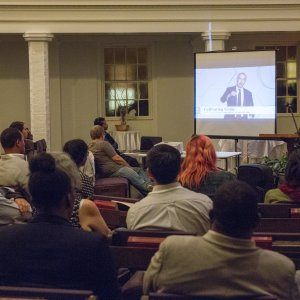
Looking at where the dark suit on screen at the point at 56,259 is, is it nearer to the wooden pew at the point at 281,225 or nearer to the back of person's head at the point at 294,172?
the wooden pew at the point at 281,225

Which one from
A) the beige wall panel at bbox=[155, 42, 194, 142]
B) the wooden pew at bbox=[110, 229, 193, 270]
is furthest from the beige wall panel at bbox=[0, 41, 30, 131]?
the wooden pew at bbox=[110, 229, 193, 270]

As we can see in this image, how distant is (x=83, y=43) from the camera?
15719 millimetres

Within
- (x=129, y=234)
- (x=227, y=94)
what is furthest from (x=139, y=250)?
(x=227, y=94)

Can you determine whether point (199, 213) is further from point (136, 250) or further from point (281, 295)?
point (281, 295)

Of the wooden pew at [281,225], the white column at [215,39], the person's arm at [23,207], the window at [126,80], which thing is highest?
the white column at [215,39]

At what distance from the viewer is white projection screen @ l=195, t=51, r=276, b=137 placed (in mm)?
10336

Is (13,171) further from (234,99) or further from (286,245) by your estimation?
(234,99)

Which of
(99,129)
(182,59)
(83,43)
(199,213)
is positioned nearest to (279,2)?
(182,59)

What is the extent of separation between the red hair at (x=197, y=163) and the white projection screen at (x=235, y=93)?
522cm

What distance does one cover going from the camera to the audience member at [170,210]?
3699 mm

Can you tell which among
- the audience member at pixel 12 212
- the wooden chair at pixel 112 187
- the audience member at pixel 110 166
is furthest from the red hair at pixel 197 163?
the audience member at pixel 110 166

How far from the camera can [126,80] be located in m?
16.1

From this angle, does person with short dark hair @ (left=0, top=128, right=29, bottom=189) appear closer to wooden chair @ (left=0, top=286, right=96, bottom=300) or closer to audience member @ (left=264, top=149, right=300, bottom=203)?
audience member @ (left=264, top=149, right=300, bottom=203)

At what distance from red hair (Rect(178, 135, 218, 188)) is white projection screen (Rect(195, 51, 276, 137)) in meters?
5.22
